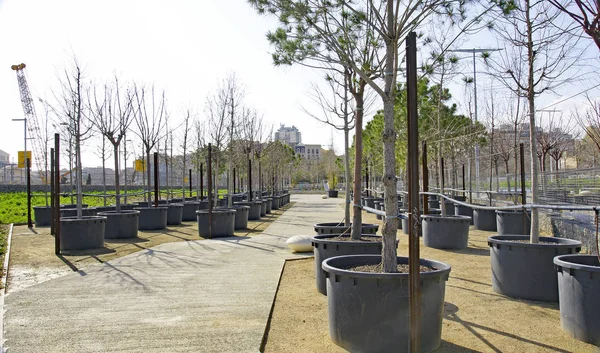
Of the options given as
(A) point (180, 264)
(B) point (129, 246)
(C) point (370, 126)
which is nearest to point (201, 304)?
(A) point (180, 264)

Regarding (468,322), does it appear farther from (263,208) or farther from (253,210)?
(263,208)

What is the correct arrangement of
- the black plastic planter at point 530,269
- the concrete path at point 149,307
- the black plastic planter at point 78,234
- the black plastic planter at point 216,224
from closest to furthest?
the concrete path at point 149,307 < the black plastic planter at point 530,269 < the black plastic planter at point 78,234 < the black plastic planter at point 216,224

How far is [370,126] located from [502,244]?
1710cm

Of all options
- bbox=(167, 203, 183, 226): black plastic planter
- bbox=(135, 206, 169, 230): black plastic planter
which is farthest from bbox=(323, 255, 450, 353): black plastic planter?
bbox=(167, 203, 183, 226): black plastic planter

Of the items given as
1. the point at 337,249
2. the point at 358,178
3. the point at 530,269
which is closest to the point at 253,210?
the point at 358,178

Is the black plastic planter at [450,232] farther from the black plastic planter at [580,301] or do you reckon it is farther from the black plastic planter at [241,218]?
the black plastic planter at [241,218]

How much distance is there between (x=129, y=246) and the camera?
11.2 meters

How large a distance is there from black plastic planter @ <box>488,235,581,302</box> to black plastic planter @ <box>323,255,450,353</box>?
2.36 m

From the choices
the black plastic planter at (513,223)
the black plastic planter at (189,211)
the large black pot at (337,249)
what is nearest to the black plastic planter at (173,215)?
the black plastic planter at (189,211)

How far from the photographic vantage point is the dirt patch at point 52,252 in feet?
25.8

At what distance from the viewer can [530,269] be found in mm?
6082

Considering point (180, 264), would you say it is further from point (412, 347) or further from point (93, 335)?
point (412, 347)

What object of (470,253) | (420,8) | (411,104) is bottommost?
(470,253)

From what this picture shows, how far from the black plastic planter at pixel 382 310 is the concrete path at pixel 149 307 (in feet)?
2.89
